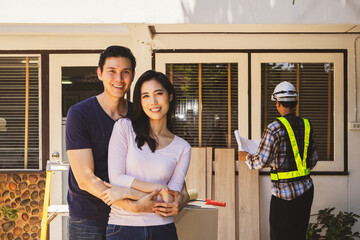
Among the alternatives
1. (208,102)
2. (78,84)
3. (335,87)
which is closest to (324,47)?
(335,87)

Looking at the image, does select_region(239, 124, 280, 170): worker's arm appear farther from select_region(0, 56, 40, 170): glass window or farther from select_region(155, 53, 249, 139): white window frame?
select_region(0, 56, 40, 170): glass window

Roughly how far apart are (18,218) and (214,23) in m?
3.20

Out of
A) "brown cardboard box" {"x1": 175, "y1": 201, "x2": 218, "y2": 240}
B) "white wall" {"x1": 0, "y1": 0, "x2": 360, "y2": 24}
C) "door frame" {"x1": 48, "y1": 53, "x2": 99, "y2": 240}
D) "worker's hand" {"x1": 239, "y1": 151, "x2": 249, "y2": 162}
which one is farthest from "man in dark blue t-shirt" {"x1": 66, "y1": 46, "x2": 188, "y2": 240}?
"door frame" {"x1": 48, "y1": 53, "x2": 99, "y2": 240}

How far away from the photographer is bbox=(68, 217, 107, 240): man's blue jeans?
226 cm

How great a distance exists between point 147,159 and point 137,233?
0.34 meters

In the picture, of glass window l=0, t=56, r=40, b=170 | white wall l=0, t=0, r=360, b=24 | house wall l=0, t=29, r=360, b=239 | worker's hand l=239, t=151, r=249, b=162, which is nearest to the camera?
white wall l=0, t=0, r=360, b=24

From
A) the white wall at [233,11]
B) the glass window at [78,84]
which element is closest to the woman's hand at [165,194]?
the white wall at [233,11]

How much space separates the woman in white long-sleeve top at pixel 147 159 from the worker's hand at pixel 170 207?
0.01 m

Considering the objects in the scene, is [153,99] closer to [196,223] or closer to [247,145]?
[196,223]

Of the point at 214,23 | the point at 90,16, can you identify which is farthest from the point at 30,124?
the point at 214,23

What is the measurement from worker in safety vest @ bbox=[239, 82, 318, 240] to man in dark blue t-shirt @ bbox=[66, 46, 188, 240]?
167cm

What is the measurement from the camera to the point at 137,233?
6.57 ft

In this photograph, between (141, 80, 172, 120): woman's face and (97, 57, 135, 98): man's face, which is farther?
(97, 57, 135, 98): man's face

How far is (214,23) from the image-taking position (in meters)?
4.04
